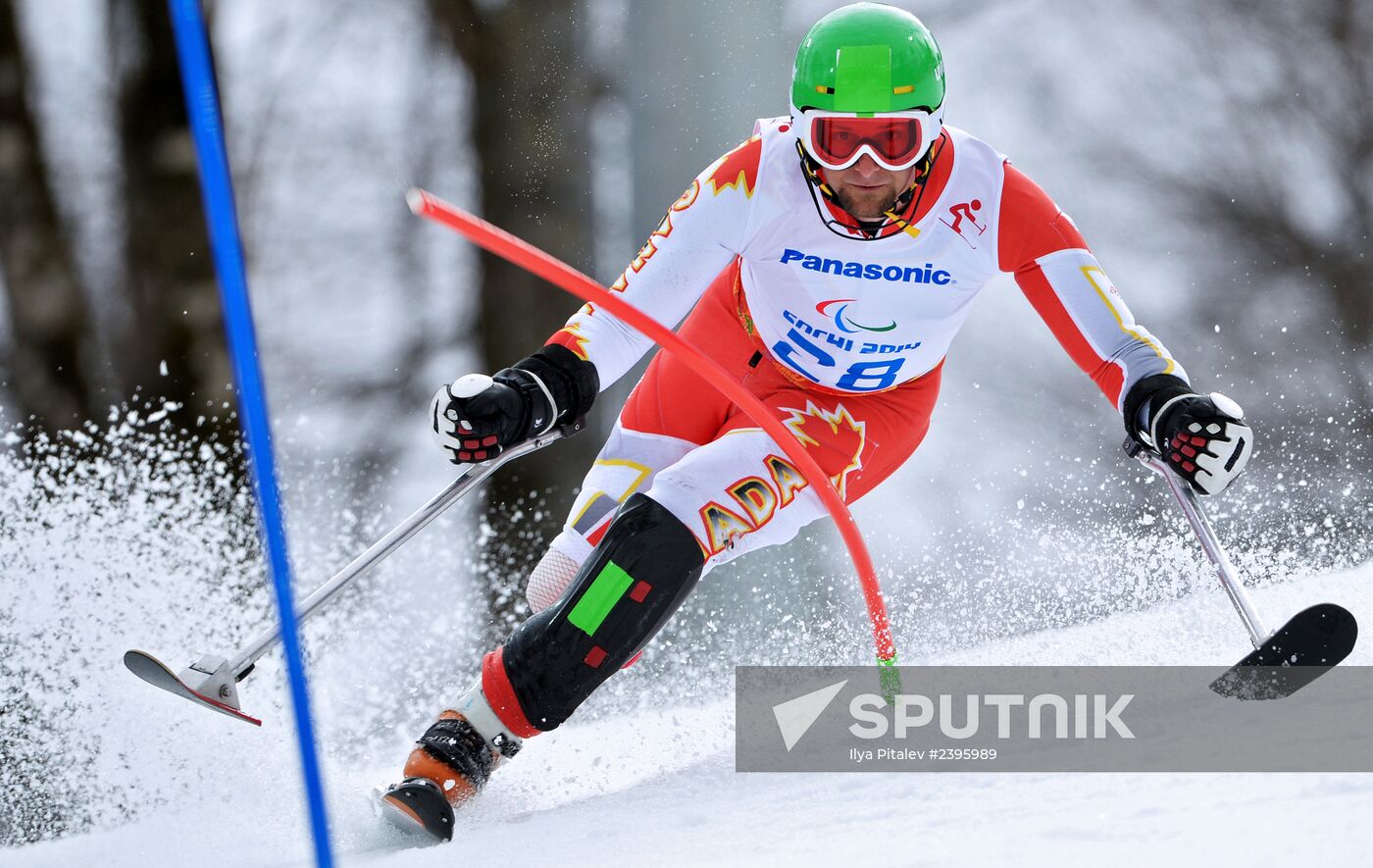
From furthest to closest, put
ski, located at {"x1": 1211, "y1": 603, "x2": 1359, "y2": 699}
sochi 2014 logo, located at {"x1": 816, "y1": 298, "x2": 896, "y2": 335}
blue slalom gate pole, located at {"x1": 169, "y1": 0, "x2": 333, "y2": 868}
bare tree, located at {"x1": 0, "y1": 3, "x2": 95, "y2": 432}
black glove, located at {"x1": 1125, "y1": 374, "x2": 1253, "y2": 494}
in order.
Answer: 1. bare tree, located at {"x1": 0, "y1": 3, "x2": 95, "y2": 432}
2. sochi 2014 logo, located at {"x1": 816, "y1": 298, "x2": 896, "y2": 335}
3. black glove, located at {"x1": 1125, "y1": 374, "x2": 1253, "y2": 494}
4. ski, located at {"x1": 1211, "y1": 603, "x2": 1359, "y2": 699}
5. blue slalom gate pole, located at {"x1": 169, "y1": 0, "x2": 333, "y2": 868}

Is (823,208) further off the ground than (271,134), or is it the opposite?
(271,134)

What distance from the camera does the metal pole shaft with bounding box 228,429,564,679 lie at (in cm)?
218

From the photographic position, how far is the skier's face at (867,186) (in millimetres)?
2145

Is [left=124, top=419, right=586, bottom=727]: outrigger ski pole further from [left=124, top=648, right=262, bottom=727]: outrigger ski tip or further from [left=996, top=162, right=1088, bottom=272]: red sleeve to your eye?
[left=996, top=162, right=1088, bottom=272]: red sleeve

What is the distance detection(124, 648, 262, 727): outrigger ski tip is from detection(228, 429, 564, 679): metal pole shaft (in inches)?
1.3

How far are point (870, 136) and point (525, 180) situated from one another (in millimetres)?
4536

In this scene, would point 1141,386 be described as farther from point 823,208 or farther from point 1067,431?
point 1067,431

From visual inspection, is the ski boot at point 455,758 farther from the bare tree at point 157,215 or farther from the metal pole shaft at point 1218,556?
the bare tree at point 157,215

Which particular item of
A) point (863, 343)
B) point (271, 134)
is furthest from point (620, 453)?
point (271, 134)

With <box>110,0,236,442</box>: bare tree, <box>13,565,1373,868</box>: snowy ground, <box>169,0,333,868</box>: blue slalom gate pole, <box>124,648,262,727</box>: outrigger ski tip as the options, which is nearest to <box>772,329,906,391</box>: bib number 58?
<box>13,565,1373,868</box>: snowy ground

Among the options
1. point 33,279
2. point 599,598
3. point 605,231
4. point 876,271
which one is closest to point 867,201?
point 876,271

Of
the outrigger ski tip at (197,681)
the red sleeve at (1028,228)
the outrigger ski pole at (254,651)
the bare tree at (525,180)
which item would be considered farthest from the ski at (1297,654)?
the bare tree at (525,180)

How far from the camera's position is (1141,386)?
2.19 meters

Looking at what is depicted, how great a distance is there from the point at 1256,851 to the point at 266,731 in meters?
2.10
